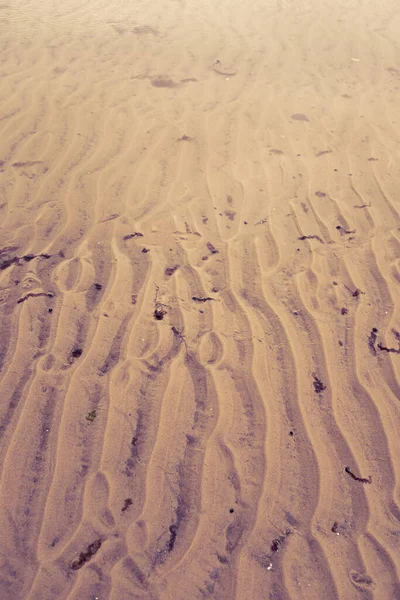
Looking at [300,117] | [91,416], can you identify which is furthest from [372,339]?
[300,117]

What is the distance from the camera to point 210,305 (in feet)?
10.8

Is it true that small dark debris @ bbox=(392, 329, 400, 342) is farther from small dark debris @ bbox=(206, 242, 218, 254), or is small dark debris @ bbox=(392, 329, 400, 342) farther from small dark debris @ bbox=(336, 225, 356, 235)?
small dark debris @ bbox=(206, 242, 218, 254)

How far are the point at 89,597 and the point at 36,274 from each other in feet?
7.11

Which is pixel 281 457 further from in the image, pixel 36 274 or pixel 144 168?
pixel 144 168

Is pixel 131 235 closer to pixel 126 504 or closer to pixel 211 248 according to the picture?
pixel 211 248

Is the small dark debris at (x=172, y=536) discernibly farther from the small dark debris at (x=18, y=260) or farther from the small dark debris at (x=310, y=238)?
the small dark debris at (x=310, y=238)

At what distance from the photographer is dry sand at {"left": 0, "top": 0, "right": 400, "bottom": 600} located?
2197 mm

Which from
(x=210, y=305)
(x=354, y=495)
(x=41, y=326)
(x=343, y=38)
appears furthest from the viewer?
(x=343, y=38)

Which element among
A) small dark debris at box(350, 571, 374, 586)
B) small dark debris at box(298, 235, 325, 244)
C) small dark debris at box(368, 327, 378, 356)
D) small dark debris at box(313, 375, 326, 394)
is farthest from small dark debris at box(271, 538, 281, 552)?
small dark debris at box(298, 235, 325, 244)

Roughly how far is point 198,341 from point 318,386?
786 millimetres

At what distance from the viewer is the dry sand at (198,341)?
220cm

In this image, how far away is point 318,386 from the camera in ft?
9.30

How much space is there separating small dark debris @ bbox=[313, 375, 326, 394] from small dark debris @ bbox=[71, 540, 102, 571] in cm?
143

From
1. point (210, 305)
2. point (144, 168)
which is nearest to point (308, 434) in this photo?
point (210, 305)
